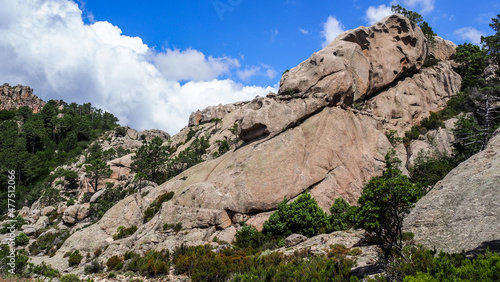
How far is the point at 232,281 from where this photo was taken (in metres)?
17.2

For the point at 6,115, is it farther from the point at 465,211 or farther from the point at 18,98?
the point at 465,211

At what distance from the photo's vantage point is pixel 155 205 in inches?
1516

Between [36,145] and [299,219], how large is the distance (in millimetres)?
110041

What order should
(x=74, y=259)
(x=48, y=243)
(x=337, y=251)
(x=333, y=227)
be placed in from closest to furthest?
(x=337, y=251) < (x=333, y=227) < (x=74, y=259) < (x=48, y=243)

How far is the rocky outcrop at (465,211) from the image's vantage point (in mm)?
16234

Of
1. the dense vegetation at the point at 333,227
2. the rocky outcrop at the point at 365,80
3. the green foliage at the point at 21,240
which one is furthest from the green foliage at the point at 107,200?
the rocky outcrop at the point at 365,80

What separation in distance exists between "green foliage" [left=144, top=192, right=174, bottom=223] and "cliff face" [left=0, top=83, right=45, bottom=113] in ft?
447

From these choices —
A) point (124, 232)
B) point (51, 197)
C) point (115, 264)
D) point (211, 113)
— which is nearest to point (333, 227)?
point (115, 264)

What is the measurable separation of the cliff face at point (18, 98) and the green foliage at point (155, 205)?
447 feet

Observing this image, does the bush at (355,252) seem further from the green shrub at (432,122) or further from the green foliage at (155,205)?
the green shrub at (432,122)

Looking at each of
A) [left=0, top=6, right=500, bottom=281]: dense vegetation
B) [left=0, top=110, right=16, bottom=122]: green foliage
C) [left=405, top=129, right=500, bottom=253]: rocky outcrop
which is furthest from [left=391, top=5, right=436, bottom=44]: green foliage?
[left=0, top=110, right=16, bottom=122]: green foliage

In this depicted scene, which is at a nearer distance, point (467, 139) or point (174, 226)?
point (174, 226)

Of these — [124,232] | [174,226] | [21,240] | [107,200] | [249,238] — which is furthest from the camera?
[107,200]

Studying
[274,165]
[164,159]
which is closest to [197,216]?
[274,165]
